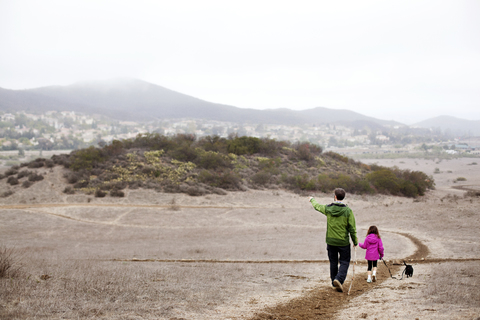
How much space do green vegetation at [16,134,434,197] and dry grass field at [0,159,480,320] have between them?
1.87 m

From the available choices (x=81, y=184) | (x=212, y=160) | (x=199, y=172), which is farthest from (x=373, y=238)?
(x=212, y=160)

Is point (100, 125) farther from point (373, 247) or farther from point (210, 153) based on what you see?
point (373, 247)

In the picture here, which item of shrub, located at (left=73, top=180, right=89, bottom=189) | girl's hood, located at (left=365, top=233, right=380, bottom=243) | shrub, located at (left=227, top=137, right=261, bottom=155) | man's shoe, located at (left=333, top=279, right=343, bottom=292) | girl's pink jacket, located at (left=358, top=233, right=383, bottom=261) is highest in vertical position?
shrub, located at (left=227, top=137, right=261, bottom=155)

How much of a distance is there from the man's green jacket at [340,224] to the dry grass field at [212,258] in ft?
3.01

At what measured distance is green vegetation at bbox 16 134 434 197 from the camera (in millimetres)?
24359

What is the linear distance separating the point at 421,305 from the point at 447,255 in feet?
17.8

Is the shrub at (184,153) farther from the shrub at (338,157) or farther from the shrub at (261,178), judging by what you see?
the shrub at (338,157)

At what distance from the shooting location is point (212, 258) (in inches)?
379

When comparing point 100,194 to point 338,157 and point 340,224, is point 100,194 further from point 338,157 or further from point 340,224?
point 338,157

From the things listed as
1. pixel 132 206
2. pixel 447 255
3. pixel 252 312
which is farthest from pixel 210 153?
pixel 252 312

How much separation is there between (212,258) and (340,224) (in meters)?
5.71

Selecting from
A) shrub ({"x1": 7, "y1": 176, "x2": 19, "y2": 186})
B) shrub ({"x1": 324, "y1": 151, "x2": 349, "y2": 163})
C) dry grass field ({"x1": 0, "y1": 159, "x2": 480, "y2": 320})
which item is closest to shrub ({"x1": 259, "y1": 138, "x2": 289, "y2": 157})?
shrub ({"x1": 324, "y1": 151, "x2": 349, "y2": 163})

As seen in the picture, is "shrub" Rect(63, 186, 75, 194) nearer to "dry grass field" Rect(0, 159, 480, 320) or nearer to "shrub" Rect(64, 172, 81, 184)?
"dry grass field" Rect(0, 159, 480, 320)

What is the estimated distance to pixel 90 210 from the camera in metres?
18.5
